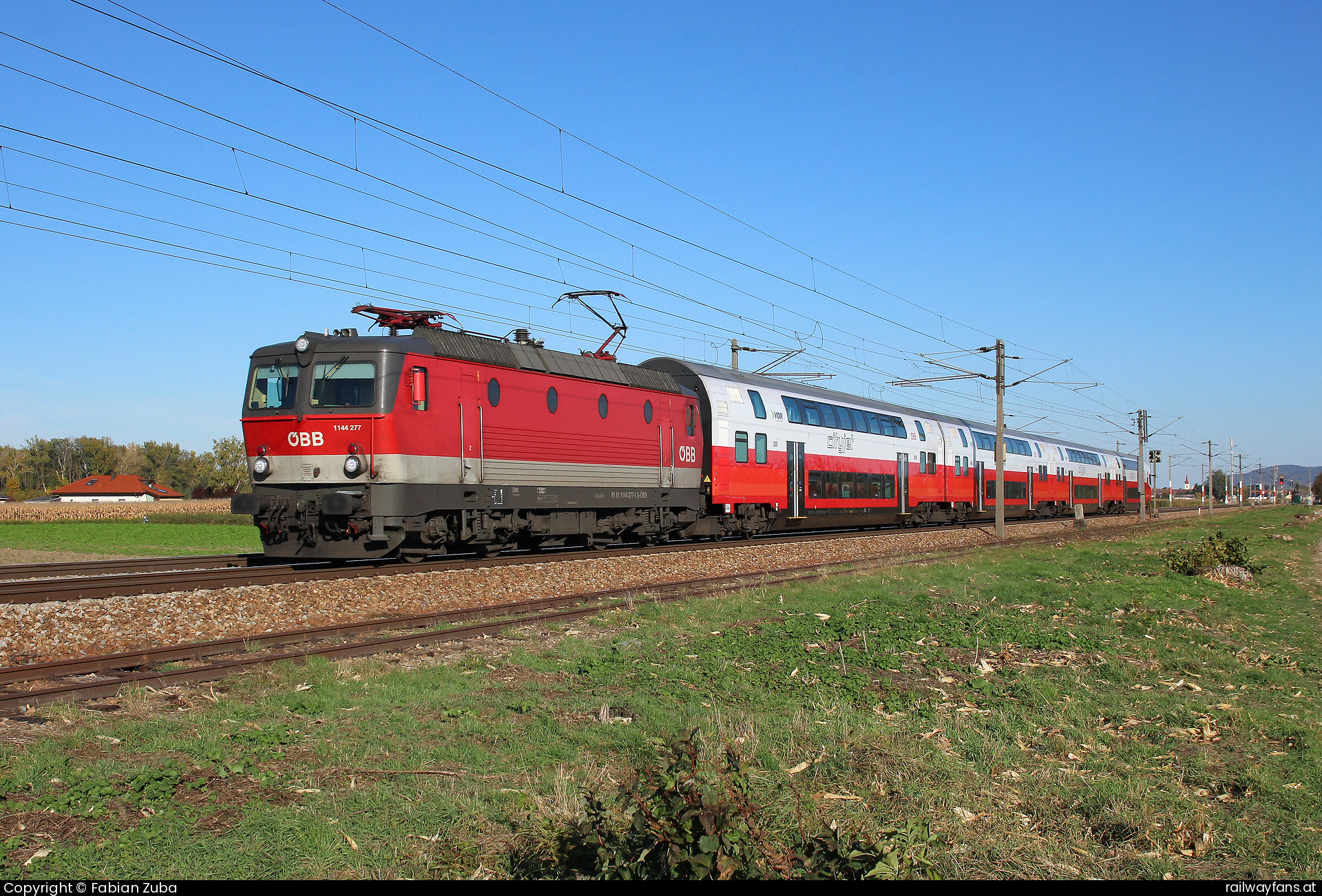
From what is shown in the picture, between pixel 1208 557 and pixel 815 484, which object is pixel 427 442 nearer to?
pixel 815 484

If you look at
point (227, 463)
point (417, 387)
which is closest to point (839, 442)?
point (417, 387)

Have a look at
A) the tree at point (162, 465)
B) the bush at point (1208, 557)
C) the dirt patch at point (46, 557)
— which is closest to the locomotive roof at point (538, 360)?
the bush at point (1208, 557)

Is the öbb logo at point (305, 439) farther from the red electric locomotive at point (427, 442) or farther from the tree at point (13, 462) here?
the tree at point (13, 462)

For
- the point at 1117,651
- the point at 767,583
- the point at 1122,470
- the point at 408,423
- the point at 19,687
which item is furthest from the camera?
the point at 1122,470

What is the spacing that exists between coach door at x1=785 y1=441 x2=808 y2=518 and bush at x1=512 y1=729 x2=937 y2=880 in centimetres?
2325

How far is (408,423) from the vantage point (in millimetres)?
15383

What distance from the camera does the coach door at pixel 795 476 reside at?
2756 cm

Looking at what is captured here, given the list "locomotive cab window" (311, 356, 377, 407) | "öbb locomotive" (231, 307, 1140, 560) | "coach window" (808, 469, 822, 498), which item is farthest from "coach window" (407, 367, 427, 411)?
"coach window" (808, 469, 822, 498)

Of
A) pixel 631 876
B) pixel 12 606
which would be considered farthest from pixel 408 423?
pixel 631 876

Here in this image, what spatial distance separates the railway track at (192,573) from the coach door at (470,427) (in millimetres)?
1806

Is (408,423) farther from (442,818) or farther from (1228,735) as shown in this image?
(1228,735)

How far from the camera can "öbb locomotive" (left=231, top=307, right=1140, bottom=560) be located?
15.2 meters

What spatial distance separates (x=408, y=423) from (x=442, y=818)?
11.2 m

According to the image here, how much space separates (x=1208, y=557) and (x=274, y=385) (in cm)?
1992
